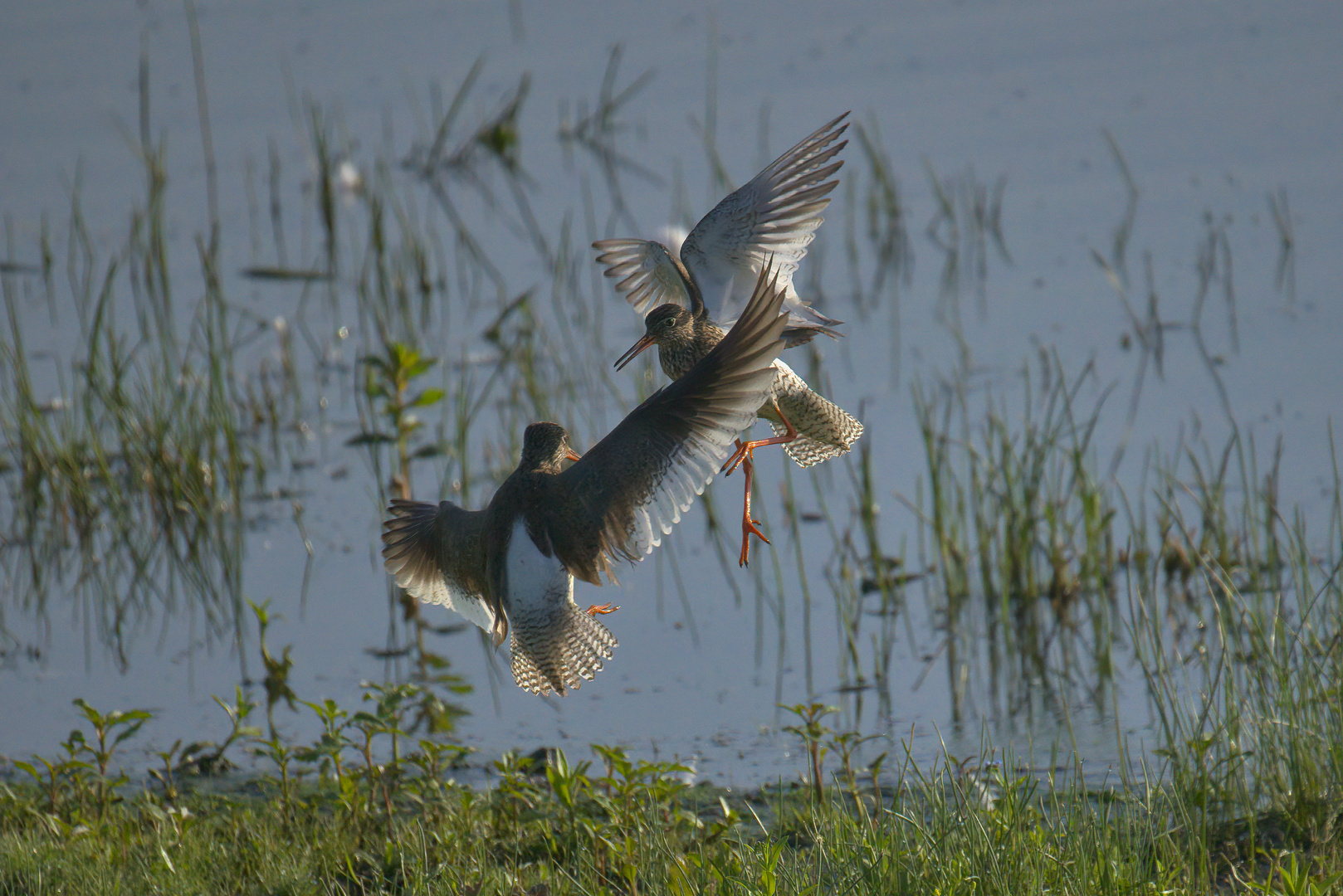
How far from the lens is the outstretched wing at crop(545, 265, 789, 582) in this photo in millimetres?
3479

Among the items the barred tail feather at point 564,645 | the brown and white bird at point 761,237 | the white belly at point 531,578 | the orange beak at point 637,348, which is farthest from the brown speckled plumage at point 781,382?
the barred tail feather at point 564,645

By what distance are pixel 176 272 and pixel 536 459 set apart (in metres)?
6.31

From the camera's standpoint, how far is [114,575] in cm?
669

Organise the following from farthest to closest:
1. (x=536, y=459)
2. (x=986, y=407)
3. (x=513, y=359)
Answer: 1. (x=513, y=359)
2. (x=986, y=407)
3. (x=536, y=459)

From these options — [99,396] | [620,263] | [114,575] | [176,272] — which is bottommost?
[114,575]

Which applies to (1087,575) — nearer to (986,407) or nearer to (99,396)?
(986,407)

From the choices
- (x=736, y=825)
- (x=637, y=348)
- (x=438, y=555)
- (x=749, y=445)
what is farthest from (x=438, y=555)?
(x=736, y=825)

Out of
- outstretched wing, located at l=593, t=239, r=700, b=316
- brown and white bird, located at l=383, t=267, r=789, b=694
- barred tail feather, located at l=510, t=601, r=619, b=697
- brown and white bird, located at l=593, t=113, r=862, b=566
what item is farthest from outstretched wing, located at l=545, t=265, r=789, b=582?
outstretched wing, located at l=593, t=239, r=700, b=316

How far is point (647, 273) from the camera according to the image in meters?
4.38

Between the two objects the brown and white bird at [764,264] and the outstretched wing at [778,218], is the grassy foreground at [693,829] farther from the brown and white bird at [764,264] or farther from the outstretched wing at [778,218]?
the outstretched wing at [778,218]

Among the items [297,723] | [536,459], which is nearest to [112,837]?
[297,723]

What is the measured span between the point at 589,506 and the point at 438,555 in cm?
60

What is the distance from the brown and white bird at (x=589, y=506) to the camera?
350 cm

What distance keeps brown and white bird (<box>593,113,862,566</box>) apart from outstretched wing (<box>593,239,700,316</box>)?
2 centimetres
